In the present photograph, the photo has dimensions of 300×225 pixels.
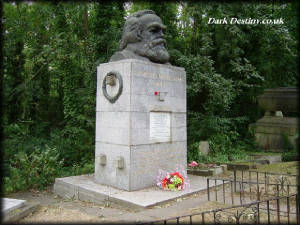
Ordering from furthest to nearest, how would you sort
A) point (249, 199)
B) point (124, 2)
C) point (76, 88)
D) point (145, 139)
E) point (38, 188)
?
point (124, 2)
point (76, 88)
point (38, 188)
point (145, 139)
point (249, 199)

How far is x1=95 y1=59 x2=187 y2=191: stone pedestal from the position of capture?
6.37 m

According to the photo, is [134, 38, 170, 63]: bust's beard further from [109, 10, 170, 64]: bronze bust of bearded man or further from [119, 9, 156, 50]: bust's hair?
[119, 9, 156, 50]: bust's hair

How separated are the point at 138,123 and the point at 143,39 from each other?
2139 mm

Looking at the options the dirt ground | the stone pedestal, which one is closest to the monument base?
the dirt ground

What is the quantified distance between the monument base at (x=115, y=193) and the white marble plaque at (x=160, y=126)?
118 cm

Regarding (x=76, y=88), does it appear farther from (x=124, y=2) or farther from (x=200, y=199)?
(x=200, y=199)

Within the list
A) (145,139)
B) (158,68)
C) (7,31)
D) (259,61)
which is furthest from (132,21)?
(259,61)

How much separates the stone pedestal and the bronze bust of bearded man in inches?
11.4

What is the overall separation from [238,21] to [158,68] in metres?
6.09

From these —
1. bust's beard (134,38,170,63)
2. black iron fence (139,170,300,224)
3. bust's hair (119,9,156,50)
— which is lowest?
black iron fence (139,170,300,224)

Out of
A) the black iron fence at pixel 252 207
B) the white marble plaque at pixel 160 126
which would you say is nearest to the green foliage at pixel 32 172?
the white marble plaque at pixel 160 126

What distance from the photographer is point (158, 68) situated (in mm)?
6941

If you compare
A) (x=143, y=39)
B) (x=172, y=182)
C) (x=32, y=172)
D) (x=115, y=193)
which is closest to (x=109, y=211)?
(x=115, y=193)

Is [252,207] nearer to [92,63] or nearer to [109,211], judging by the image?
[109,211]
